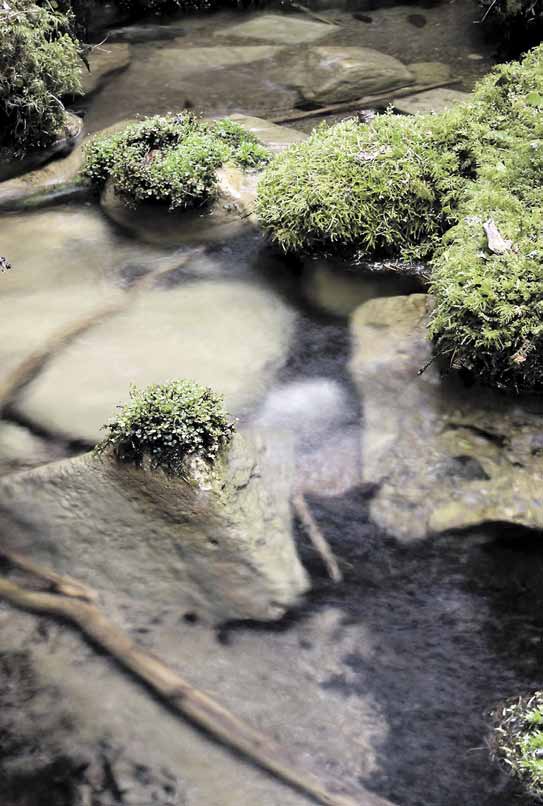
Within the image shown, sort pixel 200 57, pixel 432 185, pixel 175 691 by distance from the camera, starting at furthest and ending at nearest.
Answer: pixel 200 57 < pixel 432 185 < pixel 175 691

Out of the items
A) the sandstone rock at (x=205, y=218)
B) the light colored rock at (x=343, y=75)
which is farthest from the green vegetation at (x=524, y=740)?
the light colored rock at (x=343, y=75)

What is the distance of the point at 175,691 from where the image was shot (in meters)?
3.98

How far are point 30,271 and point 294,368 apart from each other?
2.47m

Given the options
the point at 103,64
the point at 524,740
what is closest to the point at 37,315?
the point at 524,740

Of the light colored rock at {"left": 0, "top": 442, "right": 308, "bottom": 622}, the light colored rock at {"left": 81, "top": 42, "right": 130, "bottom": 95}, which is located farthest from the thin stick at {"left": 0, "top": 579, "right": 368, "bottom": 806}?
the light colored rock at {"left": 81, "top": 42, "right": 130, "bottom": 95}

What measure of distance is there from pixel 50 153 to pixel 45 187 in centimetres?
52

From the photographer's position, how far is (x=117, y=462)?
4.88 metres

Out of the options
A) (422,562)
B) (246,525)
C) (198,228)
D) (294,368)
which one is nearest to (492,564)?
(422,562)

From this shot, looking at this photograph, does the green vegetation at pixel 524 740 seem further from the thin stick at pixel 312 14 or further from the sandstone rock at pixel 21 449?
the thin stick at pixel 312 14

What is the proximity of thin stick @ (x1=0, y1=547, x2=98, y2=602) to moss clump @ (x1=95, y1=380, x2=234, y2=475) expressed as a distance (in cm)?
72

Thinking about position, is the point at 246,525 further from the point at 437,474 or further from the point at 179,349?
the point at 179,349

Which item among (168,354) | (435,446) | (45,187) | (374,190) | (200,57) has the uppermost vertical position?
(200,57)

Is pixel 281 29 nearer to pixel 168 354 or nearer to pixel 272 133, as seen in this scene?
pixel 272 133

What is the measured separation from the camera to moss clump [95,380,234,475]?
15.7 feet
